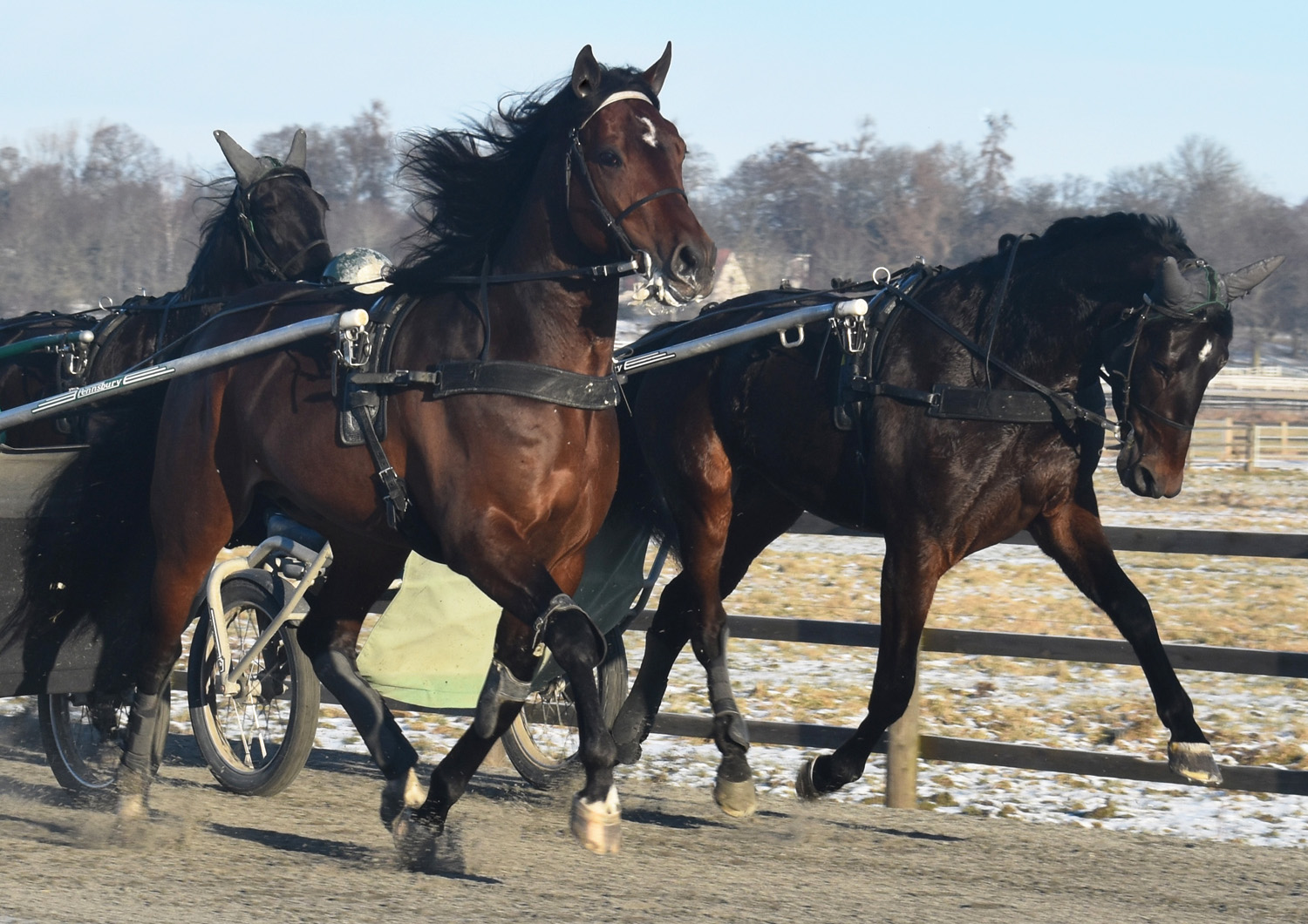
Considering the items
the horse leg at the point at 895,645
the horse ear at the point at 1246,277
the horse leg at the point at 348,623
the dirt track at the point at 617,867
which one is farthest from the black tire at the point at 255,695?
the horse ear at the point at 1246,277

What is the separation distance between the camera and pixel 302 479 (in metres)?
4.97

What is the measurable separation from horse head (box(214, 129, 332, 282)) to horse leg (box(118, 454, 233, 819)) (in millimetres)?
1672

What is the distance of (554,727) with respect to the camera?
6.57m

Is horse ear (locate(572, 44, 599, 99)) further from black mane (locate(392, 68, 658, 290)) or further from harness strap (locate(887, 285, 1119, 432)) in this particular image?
harness strap (locate(887, 285, 1119, 432))

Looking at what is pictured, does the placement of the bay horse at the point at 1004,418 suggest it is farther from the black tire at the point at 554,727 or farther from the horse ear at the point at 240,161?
the horse ear at the point at 240,161

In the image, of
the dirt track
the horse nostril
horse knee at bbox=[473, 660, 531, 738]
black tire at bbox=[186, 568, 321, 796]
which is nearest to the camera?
the horse nostril

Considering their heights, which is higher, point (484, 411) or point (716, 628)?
point (484, 411)

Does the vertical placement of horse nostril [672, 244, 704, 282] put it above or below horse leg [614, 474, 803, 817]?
above

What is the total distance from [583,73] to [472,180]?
639mm

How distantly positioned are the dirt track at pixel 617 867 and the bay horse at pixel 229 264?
1946mm

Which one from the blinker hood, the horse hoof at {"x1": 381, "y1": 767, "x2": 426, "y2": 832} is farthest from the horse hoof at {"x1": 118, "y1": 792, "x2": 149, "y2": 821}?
the blinker hood

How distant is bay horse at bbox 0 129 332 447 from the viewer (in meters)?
6.87

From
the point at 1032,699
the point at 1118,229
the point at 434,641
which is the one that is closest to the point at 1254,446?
the point at 1032,699

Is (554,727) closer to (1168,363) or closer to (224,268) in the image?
(224,268)
